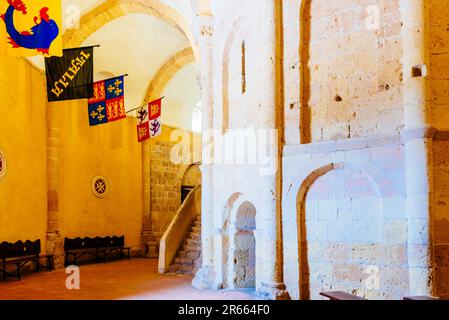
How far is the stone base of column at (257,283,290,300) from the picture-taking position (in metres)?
7.30

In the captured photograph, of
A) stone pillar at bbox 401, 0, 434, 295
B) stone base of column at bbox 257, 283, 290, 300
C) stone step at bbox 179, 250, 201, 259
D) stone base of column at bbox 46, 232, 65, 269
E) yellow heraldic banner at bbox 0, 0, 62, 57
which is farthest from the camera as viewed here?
stone base of column at bbox 46, 232, 65, 269

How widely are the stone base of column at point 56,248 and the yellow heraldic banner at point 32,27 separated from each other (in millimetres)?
5600

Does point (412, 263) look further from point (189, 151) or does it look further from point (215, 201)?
point (189, 151)

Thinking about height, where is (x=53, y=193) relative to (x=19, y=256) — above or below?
above

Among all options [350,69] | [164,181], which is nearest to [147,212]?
[164,181]

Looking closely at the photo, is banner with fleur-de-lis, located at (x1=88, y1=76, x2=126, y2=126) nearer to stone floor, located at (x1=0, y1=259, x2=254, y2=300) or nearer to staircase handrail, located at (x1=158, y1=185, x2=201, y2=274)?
staircase handrail, located at (x1=158, y1=185, x2=201, y2=274)

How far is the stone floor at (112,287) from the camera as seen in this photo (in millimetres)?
8227

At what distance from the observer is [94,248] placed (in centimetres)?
1393

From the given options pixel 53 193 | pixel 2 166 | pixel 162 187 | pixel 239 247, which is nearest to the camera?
pixel 239 247

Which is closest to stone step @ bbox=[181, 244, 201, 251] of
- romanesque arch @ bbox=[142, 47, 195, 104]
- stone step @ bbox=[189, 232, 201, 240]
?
stone step @ bbox=[189, 232, 201, 240]

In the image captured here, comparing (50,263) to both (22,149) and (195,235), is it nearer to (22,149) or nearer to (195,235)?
(22,149)

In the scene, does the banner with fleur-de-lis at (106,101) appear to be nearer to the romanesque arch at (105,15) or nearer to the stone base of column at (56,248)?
the romanesque arch at (105,15)

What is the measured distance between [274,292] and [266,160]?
2.18 m
